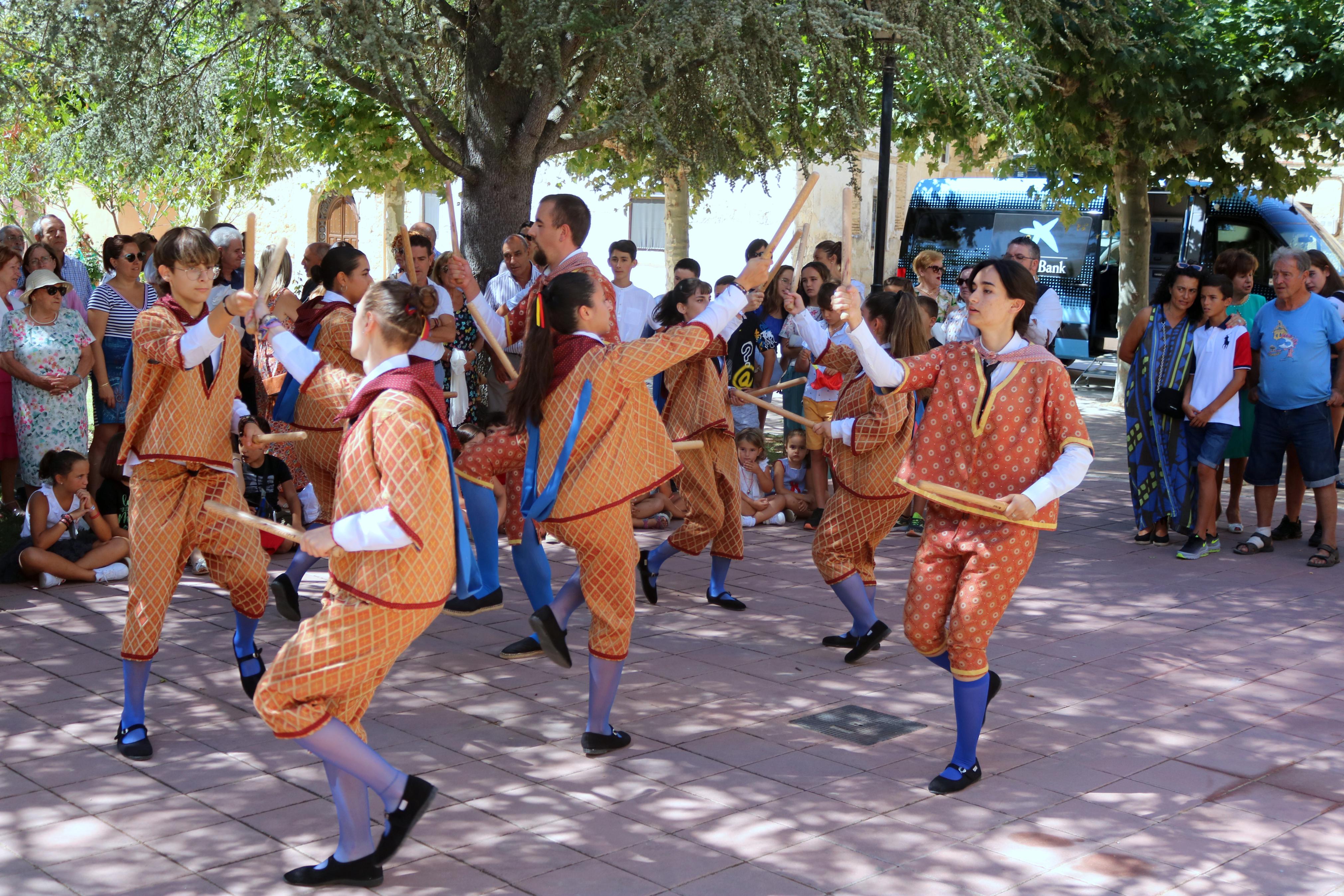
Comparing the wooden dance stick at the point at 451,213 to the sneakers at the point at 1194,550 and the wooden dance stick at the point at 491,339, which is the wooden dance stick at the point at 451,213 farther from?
the sneakers at the point at 1194,550

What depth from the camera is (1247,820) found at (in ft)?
13.8

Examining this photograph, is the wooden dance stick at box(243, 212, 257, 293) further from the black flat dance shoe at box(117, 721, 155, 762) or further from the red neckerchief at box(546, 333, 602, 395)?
the black flat dance shoe at box(117, 721, 155, 762)

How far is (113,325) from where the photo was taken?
320 inches

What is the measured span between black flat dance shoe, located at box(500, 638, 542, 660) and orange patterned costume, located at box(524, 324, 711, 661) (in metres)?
1.29

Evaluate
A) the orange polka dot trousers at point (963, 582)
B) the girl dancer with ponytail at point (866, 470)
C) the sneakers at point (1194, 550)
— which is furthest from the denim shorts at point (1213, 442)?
the orange polka dot trousers at point (963, 582)

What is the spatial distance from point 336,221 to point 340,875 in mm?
29181

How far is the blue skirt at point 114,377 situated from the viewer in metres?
8.00

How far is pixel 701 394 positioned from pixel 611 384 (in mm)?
2178

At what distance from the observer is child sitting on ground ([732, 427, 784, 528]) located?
357 inches

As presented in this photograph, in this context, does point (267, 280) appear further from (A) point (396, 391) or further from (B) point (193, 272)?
(A) point (396, 391)

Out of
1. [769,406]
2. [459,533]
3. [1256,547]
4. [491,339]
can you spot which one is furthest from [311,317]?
[1256,547]

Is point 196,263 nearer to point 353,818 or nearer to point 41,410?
point 353,818

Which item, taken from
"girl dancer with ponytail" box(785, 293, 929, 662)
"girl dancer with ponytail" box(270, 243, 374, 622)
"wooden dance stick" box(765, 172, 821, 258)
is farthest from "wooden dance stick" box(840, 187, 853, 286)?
"girl dancer with ponytail" box(270, 243, 374, 622)

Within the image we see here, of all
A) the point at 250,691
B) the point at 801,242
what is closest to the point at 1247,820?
the point at 801,242
